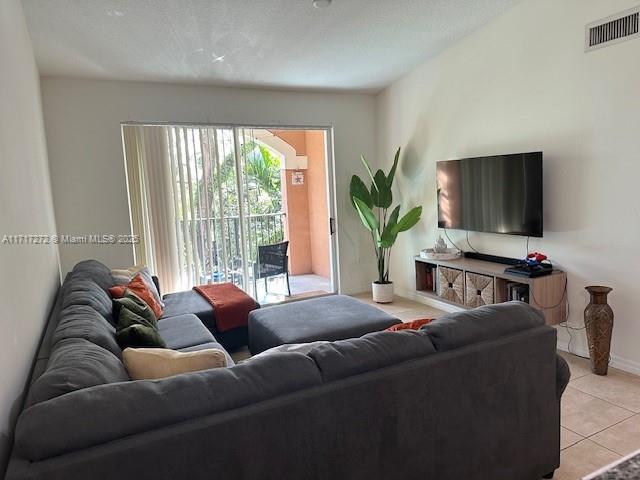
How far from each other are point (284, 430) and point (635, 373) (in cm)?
286

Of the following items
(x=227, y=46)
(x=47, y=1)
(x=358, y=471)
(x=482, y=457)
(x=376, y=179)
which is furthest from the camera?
(x=376, y=179)

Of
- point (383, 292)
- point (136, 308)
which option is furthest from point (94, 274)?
point (383, 292)

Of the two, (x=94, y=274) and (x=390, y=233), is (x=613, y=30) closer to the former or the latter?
(x=390, y=233)

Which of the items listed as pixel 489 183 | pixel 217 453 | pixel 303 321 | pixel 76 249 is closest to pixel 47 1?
pixel 76 249

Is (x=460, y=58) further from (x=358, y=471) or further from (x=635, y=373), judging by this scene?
(x=358, y=471)

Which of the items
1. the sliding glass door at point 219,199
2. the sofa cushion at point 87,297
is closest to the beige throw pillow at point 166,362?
the sofa cushion at point 87,297

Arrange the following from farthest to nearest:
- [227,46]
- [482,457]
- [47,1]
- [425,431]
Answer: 1. [227,46]
2. [47,1]
3. [482,457]
4. [425,431]

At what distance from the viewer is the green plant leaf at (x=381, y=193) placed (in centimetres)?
493

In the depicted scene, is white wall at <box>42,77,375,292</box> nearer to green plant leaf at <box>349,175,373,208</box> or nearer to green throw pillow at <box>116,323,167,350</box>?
green plant leaf at <box>349,175,373,208</box>

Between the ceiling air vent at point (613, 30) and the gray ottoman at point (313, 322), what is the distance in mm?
2383

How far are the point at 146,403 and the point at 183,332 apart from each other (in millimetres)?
1826

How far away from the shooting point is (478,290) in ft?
12.3

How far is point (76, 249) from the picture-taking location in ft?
13.7

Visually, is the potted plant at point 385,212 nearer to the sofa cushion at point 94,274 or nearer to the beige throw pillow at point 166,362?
the sofa cushion at point 94,274
